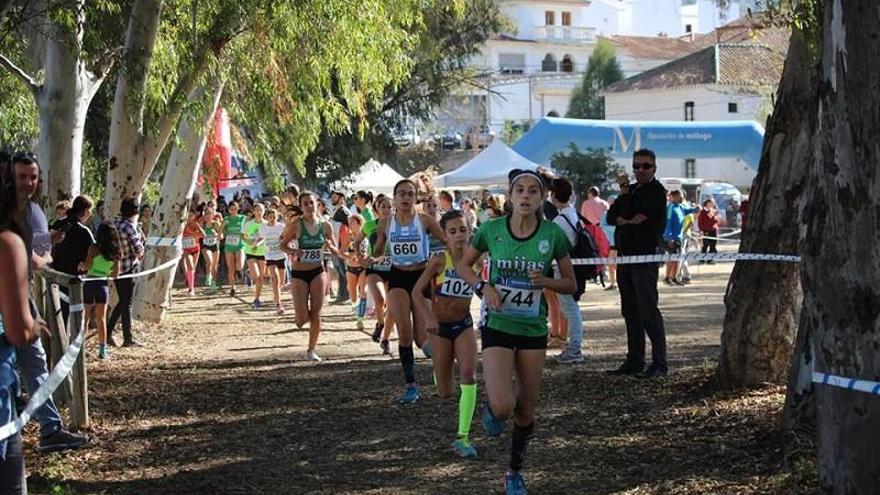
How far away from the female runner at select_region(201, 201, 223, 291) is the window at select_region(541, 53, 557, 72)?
7093 cm

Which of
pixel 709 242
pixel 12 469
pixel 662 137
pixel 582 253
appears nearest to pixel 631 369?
pixel 582 253

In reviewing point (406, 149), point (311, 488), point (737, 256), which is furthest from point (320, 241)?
point (406, 149)

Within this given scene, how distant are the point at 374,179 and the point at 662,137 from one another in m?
8.43

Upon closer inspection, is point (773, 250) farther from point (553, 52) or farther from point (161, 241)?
point (553, 52)

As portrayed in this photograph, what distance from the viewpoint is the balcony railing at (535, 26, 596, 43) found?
98188 mm

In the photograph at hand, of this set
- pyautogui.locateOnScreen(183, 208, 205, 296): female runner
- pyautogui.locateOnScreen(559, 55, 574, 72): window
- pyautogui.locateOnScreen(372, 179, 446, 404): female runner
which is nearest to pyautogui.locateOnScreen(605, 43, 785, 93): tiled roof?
pyautogui.locateOnScreen(559, 55, 574, 72): window

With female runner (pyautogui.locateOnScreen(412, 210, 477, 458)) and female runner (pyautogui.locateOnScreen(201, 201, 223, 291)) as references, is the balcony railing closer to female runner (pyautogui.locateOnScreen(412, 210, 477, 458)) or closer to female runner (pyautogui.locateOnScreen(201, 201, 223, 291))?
female runner (pyautogui.locateOnScreen(201, 201, 223, 291))

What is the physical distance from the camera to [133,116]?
52.6 ft

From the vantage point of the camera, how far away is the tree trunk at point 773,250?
9961mm

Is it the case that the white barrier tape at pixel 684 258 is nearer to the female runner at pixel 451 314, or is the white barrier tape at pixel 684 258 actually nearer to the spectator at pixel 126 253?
the female runner at pixel 451 314

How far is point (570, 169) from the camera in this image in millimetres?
41344

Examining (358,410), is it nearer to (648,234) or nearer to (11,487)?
(648,234)

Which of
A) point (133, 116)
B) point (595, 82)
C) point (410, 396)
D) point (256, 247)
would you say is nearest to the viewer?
point (410, 396)

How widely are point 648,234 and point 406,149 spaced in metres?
41.4
